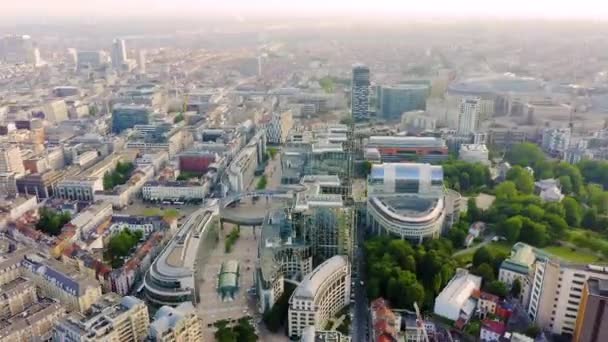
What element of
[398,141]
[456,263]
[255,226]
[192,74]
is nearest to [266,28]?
[192,74]

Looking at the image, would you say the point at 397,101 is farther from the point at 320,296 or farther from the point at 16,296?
the point at 16,296

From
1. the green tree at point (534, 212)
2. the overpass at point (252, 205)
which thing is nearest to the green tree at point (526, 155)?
the green tree at point (534, 212)

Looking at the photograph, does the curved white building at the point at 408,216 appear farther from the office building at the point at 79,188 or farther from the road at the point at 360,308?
the office building at the point at 79,188

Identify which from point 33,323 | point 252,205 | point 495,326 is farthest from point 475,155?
point 33,323

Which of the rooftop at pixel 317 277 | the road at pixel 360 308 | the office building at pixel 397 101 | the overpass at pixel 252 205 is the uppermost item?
the office building at pixel 397 101

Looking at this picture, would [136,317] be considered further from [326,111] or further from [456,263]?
[326,111]

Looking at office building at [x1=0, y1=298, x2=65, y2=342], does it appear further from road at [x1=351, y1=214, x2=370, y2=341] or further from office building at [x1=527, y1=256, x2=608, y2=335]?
office building at [x1=527, y1=256, x2=608, y2=335]

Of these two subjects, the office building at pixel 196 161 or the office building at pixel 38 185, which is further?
the office building at pixel 196 161
